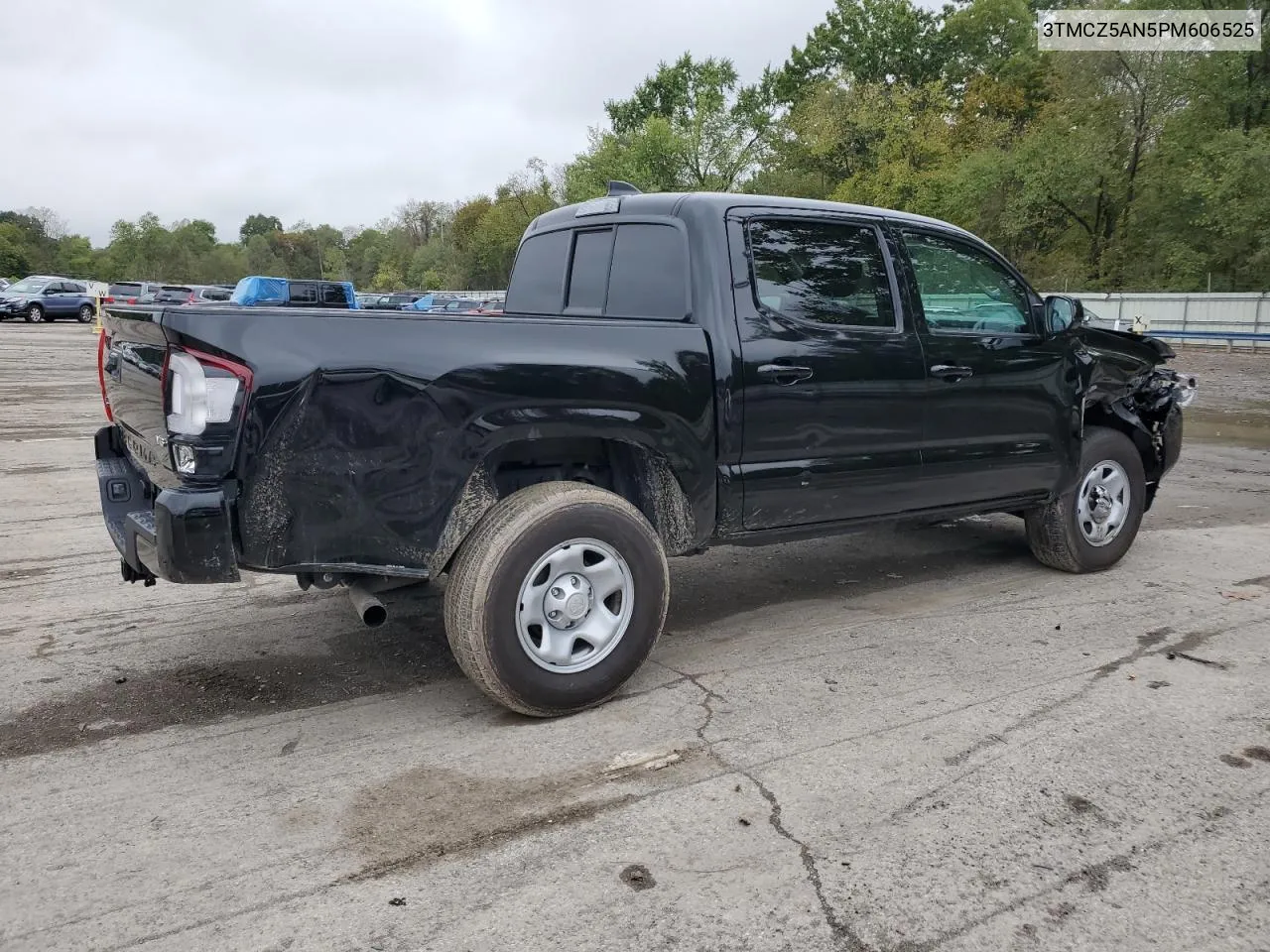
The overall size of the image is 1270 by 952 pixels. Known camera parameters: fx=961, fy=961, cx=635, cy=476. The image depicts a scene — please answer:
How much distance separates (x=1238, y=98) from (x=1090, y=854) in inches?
1582

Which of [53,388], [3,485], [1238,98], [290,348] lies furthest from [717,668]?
[1238,98]

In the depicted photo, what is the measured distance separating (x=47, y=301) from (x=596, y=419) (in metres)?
42.3

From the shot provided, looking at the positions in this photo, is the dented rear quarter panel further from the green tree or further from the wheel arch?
the green tree

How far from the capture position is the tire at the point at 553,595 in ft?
11.1

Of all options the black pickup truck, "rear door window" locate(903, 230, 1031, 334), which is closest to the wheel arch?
the black pickup truck

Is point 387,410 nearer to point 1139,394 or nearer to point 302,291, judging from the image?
point 302,291

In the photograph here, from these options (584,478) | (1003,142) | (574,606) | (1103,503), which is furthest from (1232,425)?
(1003,142)

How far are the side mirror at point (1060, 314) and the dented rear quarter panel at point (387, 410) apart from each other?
266 cm

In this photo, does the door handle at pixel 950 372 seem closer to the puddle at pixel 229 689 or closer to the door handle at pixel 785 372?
the door handle at pixel 785 372

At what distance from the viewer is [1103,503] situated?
5.64 m

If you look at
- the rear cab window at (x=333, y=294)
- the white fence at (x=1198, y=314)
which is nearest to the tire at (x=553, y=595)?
the rear cab window at (x=333, y=294)

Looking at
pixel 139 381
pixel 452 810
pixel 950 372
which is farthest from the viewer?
pixel 950 372

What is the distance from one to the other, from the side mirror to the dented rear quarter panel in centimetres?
266

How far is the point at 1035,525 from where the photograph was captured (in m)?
5.58
